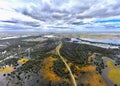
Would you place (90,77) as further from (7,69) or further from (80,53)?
(80,53)

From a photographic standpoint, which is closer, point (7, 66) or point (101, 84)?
point (101, 84)

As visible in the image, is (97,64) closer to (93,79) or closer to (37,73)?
(93,79)

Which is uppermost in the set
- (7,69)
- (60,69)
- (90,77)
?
(60,69)

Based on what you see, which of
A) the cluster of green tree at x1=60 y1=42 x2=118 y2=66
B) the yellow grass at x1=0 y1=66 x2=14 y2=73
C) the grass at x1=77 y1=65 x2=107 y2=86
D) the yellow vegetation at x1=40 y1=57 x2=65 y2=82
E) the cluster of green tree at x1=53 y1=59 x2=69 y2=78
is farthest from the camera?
the cluster of green tree at x1=60 y1=42 x2=118 y2=66

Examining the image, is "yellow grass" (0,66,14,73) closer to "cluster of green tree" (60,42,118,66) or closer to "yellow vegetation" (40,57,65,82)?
"yellow vegetation" (40,57,65,82)

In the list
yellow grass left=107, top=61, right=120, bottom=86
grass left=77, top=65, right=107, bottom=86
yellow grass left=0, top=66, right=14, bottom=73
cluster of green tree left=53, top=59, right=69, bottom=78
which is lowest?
yellow grass left=0, top=66, right=14, bottom=73

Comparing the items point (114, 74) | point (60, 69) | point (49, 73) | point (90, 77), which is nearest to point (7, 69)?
point (49, 73)

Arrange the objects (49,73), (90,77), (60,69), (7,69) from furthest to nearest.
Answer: (7,69)
(60,69)
(49,73)
(90,77)

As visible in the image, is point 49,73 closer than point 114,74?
Yes

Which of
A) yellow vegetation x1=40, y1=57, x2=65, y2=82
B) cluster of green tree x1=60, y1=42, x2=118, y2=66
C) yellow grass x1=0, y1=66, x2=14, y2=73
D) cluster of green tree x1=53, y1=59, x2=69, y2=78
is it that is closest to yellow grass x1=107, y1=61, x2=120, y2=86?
cluster of green tree x1=60, y1=42, x2=118, y2=66

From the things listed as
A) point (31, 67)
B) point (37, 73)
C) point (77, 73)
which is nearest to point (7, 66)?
point (31, 67)

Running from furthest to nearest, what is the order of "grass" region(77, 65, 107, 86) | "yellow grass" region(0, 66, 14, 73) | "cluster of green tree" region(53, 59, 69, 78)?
"yellow grass" region(0, 66, 14, 73) → "cluster of green tree" region(53, 59, 69, 78) → "grass" region(77, 65, 107, 86)
